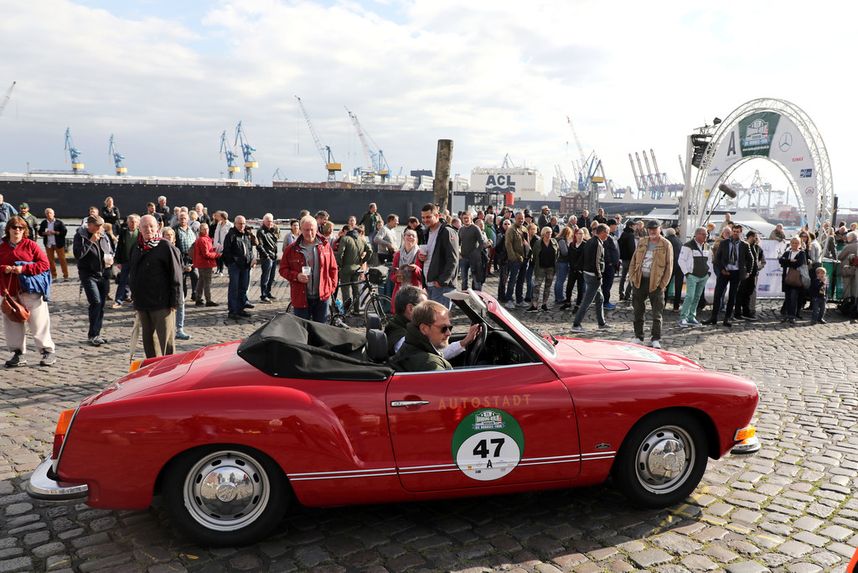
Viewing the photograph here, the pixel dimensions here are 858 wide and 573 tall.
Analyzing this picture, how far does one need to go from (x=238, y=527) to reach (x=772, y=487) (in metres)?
3.61

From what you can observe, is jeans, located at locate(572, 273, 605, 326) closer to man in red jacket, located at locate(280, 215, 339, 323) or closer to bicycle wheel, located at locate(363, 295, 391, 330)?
bicycle wheel, located at locate(363, 295, 391, 330)

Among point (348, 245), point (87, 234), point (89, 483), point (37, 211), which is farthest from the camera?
point (37, 211)

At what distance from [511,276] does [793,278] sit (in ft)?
17.9

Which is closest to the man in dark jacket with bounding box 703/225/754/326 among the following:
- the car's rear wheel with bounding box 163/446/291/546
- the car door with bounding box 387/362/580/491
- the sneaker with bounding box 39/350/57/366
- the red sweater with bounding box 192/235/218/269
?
the car door with bounding box 387/362/580/491

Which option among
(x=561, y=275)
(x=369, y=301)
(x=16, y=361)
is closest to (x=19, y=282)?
(x=16, y=361)

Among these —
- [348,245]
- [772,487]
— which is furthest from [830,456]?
[348,245]

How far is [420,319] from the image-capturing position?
3992 millimetres

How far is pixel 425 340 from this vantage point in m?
3.96

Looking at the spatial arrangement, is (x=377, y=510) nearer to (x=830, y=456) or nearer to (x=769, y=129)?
(x=830, y=456)

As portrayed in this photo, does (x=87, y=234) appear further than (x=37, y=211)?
No

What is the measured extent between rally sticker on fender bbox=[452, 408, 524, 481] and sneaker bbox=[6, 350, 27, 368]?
6.38m

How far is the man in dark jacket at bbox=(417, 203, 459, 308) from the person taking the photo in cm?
843

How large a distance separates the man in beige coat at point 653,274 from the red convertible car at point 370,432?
16.3ft

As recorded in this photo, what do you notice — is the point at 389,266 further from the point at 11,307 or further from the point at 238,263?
the point at 11,307
